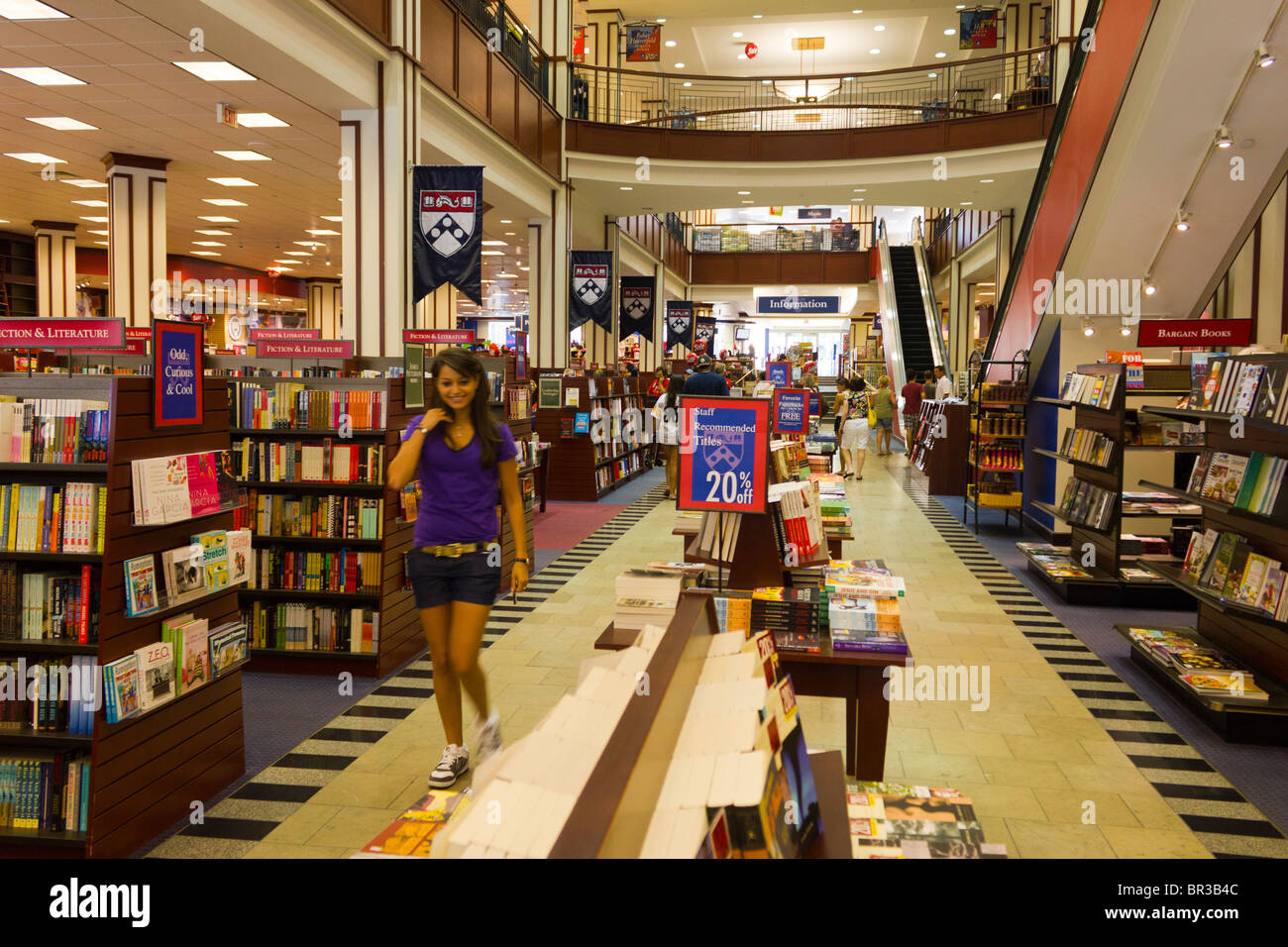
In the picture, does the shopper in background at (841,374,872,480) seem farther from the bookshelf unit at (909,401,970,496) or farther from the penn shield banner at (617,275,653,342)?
the penn shield banner at (617,275,653,342)

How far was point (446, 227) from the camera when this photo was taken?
28.2ft

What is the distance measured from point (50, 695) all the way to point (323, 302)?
24.1 m

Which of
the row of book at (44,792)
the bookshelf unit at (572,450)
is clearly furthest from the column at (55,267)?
the row of book at (44,792)

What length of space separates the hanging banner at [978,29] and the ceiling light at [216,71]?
1343 cm

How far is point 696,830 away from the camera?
1270 mm

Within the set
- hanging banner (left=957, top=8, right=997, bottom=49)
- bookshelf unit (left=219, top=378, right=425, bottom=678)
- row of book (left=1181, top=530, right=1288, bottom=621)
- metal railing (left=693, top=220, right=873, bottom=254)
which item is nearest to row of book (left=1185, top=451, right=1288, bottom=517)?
row of book (left=1181, top=530, right=1288, bottom=621)

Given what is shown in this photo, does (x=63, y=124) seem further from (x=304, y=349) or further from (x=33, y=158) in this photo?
(x=304, y=349)

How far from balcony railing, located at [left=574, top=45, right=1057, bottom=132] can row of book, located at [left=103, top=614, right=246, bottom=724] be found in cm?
799

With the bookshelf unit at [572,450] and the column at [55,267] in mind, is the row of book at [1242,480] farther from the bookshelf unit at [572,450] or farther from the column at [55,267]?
the column at [55,267]

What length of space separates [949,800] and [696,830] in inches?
42.3

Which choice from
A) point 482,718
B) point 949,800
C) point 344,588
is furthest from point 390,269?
point 949,800

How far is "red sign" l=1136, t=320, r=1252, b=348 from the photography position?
686cm

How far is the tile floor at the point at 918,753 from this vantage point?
11.5ft
